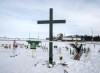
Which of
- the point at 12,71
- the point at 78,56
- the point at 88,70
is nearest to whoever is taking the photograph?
the point at 12,71

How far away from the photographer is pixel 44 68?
11.0 metres

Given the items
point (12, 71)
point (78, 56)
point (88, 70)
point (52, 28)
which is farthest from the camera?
point (78, 56)

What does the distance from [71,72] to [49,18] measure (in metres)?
4.81

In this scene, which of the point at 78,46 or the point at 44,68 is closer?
the point at 44,68

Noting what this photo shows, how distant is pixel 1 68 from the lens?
1024 centimetres

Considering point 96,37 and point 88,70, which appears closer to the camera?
point 88,70

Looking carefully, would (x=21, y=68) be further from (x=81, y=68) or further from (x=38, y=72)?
(x=81, y=68)

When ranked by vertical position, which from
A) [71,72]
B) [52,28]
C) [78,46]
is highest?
[52,28]

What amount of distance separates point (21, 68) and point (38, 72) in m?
1.14

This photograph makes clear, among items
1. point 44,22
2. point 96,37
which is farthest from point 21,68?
point 96,37

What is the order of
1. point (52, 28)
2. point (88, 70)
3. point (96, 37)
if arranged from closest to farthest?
1. point (88, 70)
2. point (52, 28)
3. point (96, 37)

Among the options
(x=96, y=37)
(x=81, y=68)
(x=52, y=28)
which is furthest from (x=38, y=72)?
(x=96, y=37)

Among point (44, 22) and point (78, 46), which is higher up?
point (44, 22)

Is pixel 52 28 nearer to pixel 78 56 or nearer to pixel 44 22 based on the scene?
pixel 44 22
